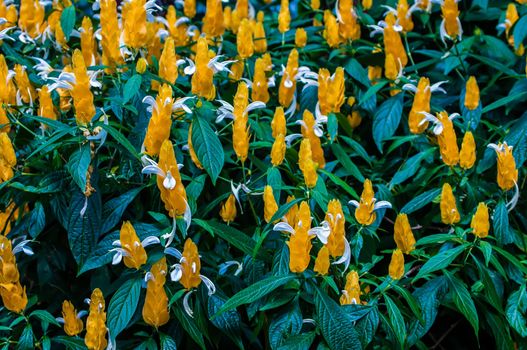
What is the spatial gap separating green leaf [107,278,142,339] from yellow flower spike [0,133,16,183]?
1.84 feet

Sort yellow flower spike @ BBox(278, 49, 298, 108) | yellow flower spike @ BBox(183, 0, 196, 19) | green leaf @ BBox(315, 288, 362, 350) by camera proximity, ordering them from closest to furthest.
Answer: green leaf @ BBox(315, 288, 362, 350) → yellow flower spike @ BBox(278, 49, 298, 108) → yellow flower spike @ BBox(183, 0, 196, 19)

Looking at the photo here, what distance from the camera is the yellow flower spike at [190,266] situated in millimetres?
2346

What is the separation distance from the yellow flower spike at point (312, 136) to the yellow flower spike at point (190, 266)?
0.67 meters

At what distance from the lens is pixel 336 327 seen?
227cm

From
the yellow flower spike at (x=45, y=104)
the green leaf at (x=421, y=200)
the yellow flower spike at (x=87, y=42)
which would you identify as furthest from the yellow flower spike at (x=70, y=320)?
the green leaf at (x=421, y=200)

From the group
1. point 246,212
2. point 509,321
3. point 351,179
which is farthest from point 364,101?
point 509,321

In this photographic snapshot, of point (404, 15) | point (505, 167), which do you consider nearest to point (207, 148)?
point (505, 167)

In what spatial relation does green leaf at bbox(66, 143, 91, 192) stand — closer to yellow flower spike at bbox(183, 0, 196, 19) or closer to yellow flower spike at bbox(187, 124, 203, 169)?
yellow flower spike at bbox(187, 124, 203, 169)

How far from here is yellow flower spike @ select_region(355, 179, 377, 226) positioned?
2.53 metres

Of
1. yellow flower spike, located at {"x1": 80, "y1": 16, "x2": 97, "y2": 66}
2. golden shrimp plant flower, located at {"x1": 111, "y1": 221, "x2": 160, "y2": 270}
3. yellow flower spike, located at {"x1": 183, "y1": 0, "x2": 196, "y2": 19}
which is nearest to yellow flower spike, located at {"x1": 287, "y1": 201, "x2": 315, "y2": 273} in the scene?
golden shrimp plant flower, located at {"x1": 111, "y1": 221, "x2": 160, "y2": 270}

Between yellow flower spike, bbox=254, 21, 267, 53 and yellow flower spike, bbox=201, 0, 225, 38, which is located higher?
yellow flower spike, bbox=201, 0, 225, 38

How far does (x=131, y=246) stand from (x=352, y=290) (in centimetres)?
64

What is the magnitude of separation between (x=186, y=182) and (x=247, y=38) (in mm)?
712

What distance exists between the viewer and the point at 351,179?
124 inches
